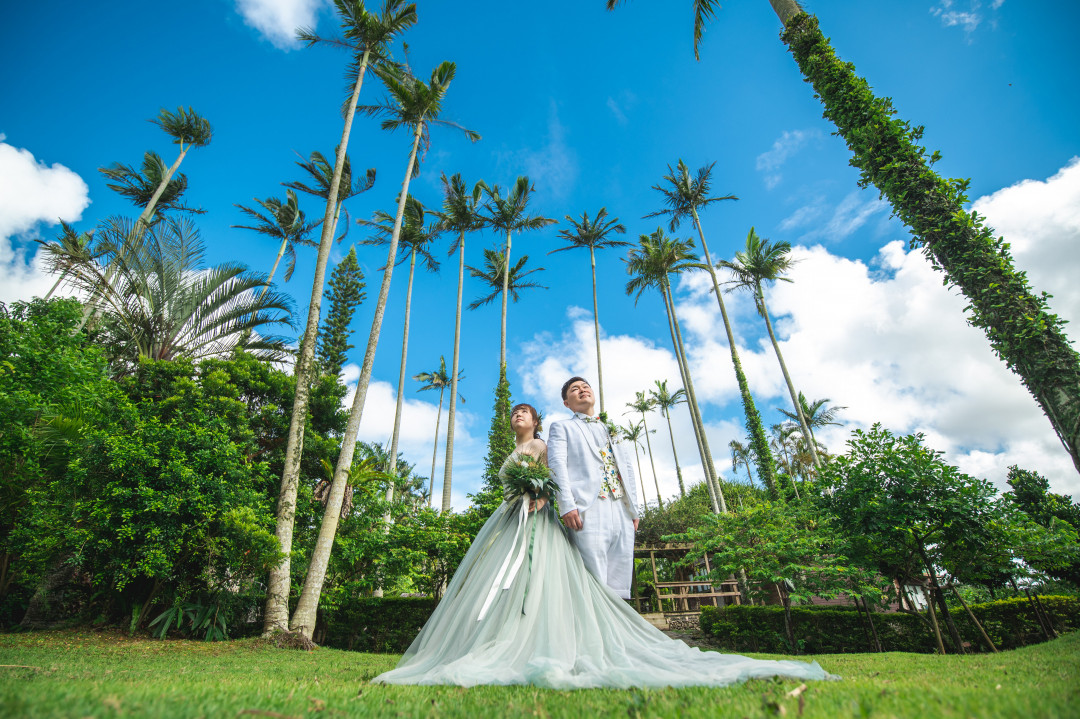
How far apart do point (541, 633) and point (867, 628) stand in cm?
969

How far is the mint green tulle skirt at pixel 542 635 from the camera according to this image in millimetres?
2164

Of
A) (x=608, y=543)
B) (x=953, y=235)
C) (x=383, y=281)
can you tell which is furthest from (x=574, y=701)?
(x=383, y=281)

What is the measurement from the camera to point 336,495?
791 cm

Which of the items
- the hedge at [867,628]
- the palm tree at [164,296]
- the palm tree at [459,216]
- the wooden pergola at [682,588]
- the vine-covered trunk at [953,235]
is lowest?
the hedge at [867,628]

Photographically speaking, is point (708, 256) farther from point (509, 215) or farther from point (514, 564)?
point (514, 564)

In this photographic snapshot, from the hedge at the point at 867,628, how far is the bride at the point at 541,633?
25.3 ft

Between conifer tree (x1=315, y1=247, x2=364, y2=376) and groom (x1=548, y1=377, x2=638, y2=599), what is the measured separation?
16768 mm

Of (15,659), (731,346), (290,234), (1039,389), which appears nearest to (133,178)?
(290,234)

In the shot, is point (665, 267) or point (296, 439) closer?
point (296, 439)

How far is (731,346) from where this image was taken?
67.8 feet

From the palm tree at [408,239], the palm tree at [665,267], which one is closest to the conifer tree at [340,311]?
the palm tree at [408,239]

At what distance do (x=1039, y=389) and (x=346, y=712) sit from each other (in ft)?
18.1

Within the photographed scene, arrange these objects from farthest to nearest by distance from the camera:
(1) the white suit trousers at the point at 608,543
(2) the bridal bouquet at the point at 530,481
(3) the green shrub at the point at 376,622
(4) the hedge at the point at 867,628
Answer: (3) the green shrub at the point at 376,622 → (4) the hedge at the point at 867,628 → (2) the bridal bouquet at the point at 530,481 → (1) the white suit trousers at the point at 608,543

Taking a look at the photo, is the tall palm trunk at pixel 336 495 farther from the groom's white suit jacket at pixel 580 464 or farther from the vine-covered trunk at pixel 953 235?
the vine-covered trunk at pixel 953 235
